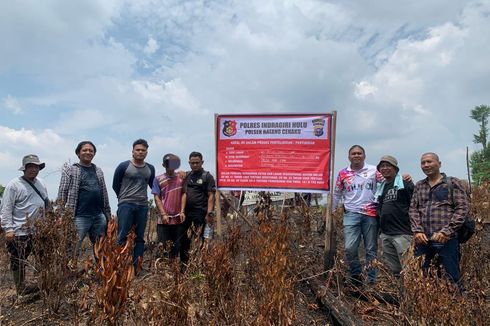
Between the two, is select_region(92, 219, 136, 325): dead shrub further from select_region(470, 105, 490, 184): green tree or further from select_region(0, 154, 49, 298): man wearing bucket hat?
select_region(470, 105, 490, 184): green tree

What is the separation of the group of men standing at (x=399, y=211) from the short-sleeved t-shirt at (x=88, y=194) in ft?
9.39

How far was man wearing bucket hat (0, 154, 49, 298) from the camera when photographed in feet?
12.9

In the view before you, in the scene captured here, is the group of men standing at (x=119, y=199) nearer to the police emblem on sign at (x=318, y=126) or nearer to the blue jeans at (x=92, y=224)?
the blue jeans at (x=92, y=224)

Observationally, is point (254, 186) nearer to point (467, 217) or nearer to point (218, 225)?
point (218, 225)

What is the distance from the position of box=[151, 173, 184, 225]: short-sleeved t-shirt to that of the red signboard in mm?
553

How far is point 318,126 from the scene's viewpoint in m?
4.74

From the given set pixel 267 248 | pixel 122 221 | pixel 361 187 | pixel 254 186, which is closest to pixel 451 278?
pixel 361 187

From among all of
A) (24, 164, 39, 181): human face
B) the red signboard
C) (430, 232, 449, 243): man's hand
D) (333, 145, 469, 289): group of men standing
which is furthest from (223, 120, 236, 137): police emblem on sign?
(430, 232, 449, 243): man's hand

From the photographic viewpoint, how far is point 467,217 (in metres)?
3.54

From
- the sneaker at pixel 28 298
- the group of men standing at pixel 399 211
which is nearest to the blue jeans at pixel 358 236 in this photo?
the group of men standing at pixel 399 211

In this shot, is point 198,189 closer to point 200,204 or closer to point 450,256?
point 200,204

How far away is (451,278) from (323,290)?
3.98 ft

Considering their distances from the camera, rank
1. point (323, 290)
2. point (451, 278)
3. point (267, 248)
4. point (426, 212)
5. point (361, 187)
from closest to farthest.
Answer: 1. point (267, 248)
2. point (451, 278)
3. point (426, 212)
4. point (323, 290)
5. point (361, 187)

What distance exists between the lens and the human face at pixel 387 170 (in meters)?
4.23
